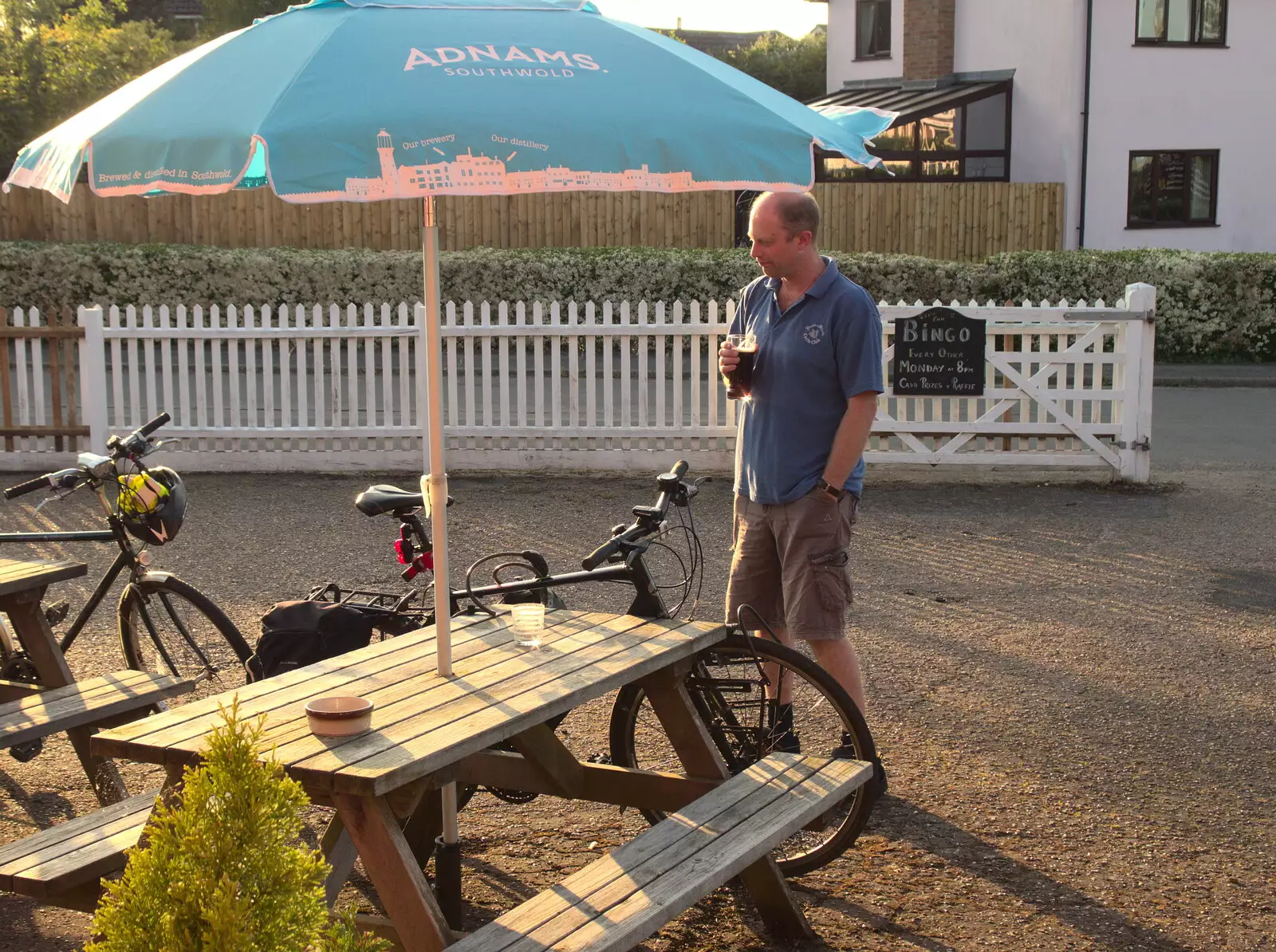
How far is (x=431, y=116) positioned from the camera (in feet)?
12.4

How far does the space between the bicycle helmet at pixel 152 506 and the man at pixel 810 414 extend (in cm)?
210

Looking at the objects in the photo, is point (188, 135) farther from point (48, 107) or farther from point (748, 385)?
point (48, 107)

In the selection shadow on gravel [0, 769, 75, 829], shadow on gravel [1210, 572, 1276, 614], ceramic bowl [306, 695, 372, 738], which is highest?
ceramic bowl [306, 695, 372, 738]

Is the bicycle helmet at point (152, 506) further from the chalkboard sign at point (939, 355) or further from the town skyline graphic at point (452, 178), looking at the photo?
the chalkboard sign at point (939, 355)

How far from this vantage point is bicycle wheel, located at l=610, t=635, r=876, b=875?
4328mm

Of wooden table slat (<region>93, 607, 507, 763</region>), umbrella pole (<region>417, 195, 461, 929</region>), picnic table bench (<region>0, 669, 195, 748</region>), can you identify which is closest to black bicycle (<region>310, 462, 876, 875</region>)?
wooden table slat (<region>93, 607, 507, 763</region>)

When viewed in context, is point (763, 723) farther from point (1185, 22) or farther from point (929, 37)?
point (929, 37)

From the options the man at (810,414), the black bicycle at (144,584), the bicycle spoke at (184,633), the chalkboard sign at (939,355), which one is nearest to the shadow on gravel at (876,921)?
the man at (810,414)

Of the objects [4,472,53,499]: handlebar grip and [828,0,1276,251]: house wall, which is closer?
Answer: [4,472,53,499]: handlebar grip

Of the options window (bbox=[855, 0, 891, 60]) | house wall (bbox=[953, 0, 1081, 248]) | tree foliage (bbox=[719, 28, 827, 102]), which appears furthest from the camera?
tree foliage (bbox=[719, 28, 827, 102])

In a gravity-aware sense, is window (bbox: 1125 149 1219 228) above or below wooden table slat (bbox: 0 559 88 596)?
above

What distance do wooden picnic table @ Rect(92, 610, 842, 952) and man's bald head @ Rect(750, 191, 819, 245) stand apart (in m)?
1.37

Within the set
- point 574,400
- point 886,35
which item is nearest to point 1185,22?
point 886,35

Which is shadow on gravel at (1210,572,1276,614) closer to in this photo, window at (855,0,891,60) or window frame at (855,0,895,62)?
window frame at (855,0,895,62)
